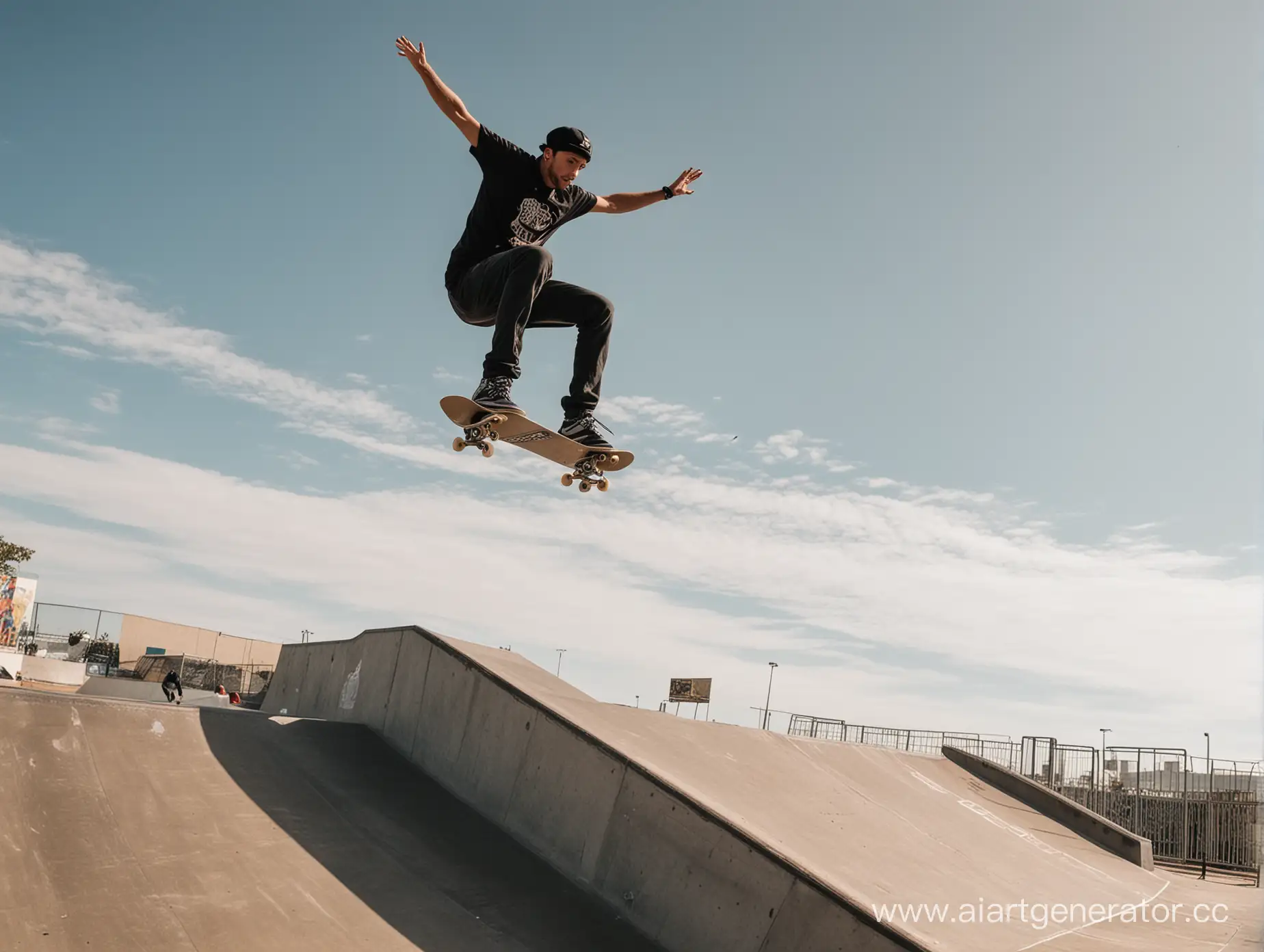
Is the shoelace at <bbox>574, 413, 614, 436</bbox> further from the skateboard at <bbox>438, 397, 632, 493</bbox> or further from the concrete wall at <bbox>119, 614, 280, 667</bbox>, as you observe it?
the concrete wall at <bbox>119, 614, 280, 667</bbox>

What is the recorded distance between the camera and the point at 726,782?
735 cm

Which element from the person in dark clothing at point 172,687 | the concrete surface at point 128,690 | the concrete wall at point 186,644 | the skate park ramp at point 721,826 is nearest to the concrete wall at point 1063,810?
the skate park ramp at point 721,826

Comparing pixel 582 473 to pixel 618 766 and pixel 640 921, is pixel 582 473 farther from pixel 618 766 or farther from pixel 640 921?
pixel 640 921

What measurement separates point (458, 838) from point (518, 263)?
4258 mm

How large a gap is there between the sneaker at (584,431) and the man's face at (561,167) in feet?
6.09

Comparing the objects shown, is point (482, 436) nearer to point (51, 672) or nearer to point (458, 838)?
point (458, 838)

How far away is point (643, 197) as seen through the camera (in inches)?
291

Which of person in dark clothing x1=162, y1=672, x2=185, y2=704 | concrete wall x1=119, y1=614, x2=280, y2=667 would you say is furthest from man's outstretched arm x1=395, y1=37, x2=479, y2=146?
concrete wall x1=119, y1=614, x2=280, y2=667

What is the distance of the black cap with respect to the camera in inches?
246

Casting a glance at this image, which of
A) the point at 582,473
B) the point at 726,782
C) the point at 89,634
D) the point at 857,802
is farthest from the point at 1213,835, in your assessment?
the point at 89,634

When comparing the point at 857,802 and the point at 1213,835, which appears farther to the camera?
the point at 1213,835

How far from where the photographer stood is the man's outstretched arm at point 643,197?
7305 mm

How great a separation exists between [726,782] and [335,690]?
464cm

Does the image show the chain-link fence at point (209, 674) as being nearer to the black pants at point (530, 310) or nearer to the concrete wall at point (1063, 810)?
the concrete wall at point (1063, 810)
